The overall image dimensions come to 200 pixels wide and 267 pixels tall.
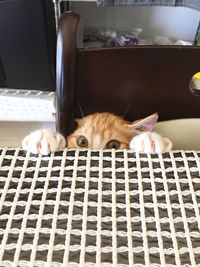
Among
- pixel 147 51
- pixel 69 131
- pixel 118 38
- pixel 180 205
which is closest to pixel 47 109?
pixel 118 38

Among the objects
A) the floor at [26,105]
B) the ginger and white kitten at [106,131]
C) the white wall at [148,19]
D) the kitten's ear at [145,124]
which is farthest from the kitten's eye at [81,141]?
the white wall at [148,19]

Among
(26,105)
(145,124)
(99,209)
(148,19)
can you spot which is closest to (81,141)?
(145,124)

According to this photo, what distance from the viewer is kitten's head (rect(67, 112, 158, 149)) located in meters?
0.76

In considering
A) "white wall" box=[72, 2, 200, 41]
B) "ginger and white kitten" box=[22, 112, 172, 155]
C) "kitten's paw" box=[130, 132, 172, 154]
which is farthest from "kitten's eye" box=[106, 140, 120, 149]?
"white wall" box=[72, 2, 200, 41]

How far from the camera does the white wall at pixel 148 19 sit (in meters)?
1.55

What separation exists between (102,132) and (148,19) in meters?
1.00

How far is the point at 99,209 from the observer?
1.61 feet

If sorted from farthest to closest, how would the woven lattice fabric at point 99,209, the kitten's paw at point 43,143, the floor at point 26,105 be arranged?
the floor at point 26,105
the kitten's paw at point 43,143
the woven lattice fabric at point 99,209

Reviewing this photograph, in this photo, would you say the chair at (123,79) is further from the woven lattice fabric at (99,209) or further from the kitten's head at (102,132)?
the woven lattice fabric at (99,209)

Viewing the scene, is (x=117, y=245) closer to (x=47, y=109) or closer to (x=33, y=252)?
(x=33, y=252)

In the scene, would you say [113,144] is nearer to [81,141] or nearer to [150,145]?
[81,141]

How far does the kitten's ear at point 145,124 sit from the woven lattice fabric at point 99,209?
105mm

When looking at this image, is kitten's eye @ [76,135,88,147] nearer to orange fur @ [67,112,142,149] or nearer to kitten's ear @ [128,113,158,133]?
orange fur @ [67,112,142,149]

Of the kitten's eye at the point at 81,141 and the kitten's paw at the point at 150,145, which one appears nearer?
the kitten's paw at the point at 150,145
